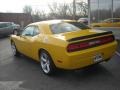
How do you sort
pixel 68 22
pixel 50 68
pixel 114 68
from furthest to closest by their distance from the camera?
pixel 68 22 < pixel 114 68 < pixel 50 68

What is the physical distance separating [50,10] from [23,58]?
152 ft

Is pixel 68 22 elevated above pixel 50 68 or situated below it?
above

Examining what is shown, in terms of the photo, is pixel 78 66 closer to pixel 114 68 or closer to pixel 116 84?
pixel 116 84

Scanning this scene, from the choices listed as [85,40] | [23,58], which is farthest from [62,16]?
[85,40]

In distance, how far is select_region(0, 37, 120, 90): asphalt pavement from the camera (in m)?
6.00

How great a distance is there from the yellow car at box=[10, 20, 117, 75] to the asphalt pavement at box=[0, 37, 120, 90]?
13.8 inches

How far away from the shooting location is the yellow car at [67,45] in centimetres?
618

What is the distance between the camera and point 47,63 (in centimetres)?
704

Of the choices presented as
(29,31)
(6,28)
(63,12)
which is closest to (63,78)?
(29,31)

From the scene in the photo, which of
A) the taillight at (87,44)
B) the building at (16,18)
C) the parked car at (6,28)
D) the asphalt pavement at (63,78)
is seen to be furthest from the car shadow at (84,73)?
the building at (16,18)

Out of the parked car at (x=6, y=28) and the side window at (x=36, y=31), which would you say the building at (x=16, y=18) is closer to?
the parked car at (x=6, y=28)

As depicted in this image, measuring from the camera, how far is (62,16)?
50.2 metres

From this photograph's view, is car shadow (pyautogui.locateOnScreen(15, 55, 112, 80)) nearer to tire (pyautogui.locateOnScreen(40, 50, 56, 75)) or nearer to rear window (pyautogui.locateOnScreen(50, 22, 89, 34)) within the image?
tire (pyautogui.locateOnScreen(40, 50, 56, 75))

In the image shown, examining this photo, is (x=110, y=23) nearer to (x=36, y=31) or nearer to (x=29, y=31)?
(x=29, y=31)
